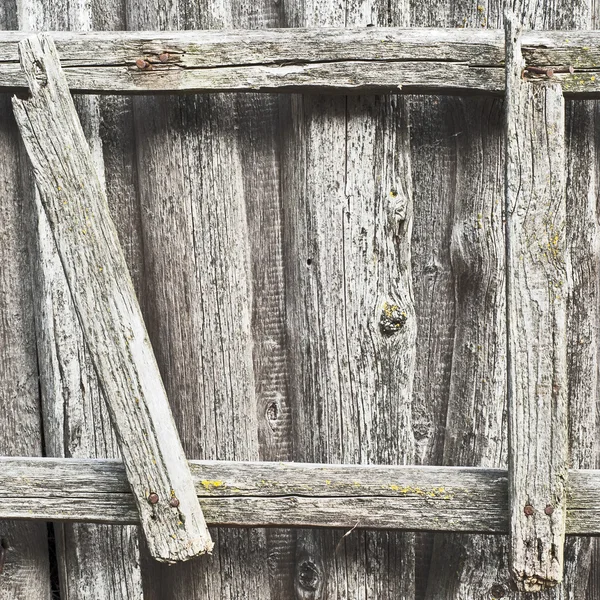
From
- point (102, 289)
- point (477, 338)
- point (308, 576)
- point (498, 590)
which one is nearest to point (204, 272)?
point (102, 289)

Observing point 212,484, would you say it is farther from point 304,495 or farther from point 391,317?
point 391,317

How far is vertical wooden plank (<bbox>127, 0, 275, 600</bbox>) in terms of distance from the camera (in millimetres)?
1613

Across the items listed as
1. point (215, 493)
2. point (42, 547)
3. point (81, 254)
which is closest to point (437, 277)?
point (215, 493)

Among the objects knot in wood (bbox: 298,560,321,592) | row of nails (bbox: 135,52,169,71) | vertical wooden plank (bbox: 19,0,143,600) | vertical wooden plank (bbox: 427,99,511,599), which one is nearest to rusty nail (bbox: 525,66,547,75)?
vertical wooden plank (bbox: 427,99,511,599)

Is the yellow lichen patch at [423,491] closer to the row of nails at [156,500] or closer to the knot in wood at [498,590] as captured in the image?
the knot in wood at [498,590]

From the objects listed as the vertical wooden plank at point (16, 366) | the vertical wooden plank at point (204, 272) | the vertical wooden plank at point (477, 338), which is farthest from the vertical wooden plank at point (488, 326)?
the vertical wooden plank at point (16, 366)

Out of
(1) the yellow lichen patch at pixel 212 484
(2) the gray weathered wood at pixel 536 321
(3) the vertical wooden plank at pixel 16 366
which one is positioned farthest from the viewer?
(3) the vertical wooden plank at pixel 16 366

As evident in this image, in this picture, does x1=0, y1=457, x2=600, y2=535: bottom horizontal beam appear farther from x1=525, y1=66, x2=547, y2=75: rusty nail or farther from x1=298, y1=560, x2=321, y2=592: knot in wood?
x1=525, y1=66, x2=547, y2=75: rusty nail

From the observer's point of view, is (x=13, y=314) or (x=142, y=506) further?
→ (x=13, y=314)

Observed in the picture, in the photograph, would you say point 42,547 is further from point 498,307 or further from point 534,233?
point 534,233

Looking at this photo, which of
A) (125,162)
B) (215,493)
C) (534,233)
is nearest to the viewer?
(534,233)

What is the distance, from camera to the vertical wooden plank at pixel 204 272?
63.5 inches

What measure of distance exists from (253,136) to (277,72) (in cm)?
18

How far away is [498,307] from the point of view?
161cm
